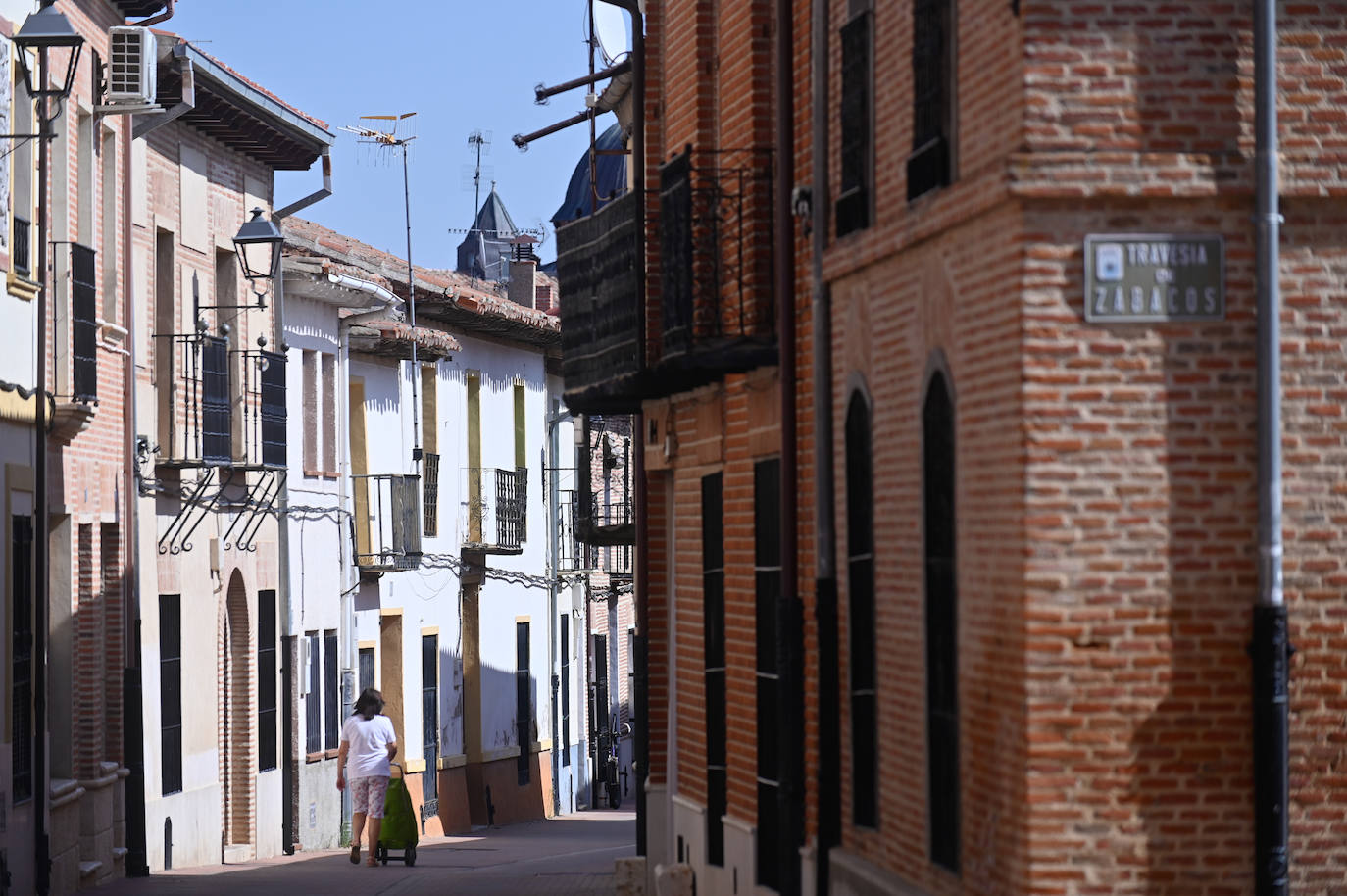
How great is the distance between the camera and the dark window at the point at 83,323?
19.7m

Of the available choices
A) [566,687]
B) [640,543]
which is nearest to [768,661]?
[640,543]

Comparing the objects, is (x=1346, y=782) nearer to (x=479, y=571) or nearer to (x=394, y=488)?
(x=394, y=488)

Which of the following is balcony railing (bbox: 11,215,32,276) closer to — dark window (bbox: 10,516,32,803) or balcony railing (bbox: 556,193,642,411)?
dark window (bbox: 10,516,32,803)

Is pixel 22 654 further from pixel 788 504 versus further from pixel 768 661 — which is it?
pixel 788 504

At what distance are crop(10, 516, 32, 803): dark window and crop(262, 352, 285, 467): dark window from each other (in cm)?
742

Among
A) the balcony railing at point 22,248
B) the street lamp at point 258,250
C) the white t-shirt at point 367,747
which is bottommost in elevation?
the white t-shirt at point 367,747

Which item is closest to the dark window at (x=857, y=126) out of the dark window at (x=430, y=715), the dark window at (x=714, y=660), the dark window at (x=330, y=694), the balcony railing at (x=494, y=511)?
the dark window at (x=714, y=660)

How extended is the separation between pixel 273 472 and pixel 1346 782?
743 inches

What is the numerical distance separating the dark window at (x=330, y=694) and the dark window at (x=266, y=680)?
2.12m

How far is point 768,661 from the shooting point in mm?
15461

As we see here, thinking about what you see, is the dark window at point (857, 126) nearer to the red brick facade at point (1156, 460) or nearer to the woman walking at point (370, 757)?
the red brick facade at point (1156, 460)

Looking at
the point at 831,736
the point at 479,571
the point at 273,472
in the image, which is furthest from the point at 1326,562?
the point at 479,571

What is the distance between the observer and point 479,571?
36594mm

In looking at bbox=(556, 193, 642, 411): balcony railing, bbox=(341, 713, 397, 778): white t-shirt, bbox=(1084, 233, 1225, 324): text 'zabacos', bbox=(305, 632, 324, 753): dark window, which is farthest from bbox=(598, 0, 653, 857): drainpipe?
bbox=(305, 632, 324, 753): dark window
